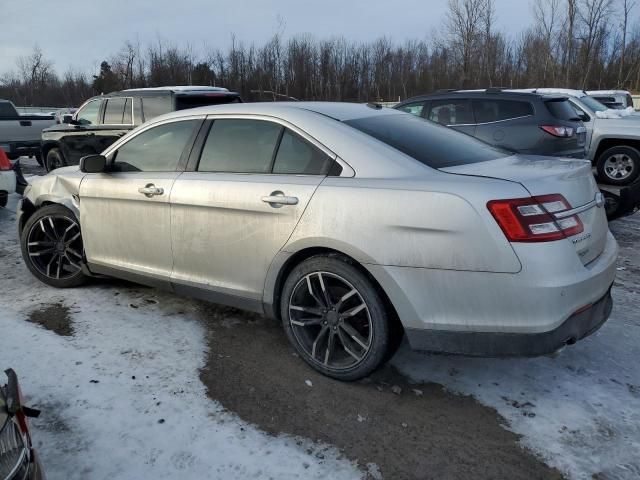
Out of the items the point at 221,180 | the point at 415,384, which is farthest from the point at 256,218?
the point at 415,384

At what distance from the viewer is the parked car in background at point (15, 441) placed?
1.67 meters

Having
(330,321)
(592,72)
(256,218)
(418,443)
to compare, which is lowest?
(418,443)

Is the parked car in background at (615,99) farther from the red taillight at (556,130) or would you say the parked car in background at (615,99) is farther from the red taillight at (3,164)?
the red taillight at (3,164)

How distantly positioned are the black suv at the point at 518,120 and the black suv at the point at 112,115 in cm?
343

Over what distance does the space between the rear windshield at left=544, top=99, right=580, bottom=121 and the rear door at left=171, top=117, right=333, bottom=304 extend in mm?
6208

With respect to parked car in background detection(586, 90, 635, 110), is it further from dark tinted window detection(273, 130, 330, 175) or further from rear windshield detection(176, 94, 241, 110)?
dark tinted window detection(273, 130, 330, 175)

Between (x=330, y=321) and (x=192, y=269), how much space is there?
112 centimetres

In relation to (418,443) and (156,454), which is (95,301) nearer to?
(156,454)

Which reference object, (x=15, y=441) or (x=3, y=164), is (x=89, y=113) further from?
(x=15, y=441)

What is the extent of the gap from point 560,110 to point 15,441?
28.0ft

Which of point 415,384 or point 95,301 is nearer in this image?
point 415,384

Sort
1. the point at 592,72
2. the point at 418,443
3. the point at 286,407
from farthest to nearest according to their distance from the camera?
1. the point at 592,72
2. the point at 286,407
3. the point at 418,443

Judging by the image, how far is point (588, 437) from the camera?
2.65 m

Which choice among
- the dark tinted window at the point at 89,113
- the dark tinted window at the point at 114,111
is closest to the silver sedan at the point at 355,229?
the dark tinted window at the point at 114,111
